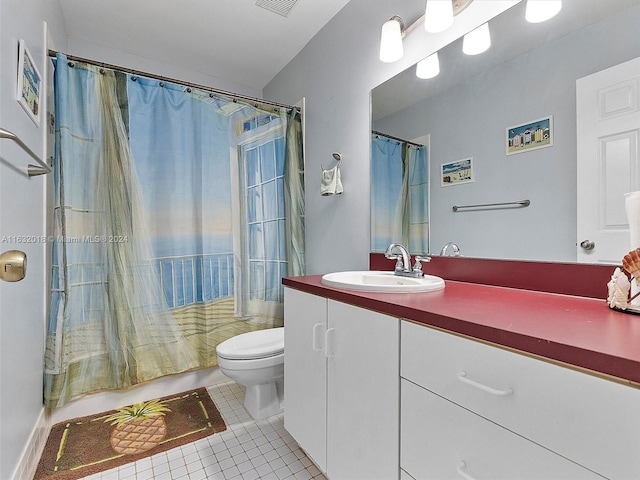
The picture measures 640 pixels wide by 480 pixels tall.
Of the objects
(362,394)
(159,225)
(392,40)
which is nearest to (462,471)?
(362,394)

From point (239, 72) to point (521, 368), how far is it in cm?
287

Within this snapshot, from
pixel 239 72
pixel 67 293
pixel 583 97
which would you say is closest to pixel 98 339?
pixel 67 293

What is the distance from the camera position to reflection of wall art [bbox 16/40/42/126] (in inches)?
48.8

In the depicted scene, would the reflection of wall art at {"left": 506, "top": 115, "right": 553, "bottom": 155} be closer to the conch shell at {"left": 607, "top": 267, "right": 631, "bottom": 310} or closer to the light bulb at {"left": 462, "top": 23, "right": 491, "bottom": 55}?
the light bulb at {"left": 462, "top": 23, "right": 491, "bottom": 55}

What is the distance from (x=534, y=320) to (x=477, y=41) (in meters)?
1.11

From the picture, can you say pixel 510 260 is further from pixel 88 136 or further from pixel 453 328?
pixel 88 136

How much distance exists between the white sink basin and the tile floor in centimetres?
85

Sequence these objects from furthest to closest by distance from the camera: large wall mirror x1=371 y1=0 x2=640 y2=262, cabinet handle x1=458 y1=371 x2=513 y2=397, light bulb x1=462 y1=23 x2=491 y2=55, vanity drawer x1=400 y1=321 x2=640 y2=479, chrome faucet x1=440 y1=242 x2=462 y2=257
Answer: chrome faucet x1=440 y1=242 x2=462 y2=257 → light bulb x1=462 y1=23 x2=491 y2=55 → large wall mirror x1=371 y1=0 x2=640 y2=262 → cabinet handle x1=458 y1=371 x2=513 y2=397 → vanity drawer x1=400 y1=321 x2=640 y2=479

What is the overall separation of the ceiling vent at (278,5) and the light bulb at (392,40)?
2.35 ft

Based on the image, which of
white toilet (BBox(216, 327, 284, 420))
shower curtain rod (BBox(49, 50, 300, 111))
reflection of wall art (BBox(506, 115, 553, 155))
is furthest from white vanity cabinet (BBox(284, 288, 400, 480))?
shower curtain rod (BBox(49, 50, 300, 111))

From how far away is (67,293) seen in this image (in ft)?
5.52

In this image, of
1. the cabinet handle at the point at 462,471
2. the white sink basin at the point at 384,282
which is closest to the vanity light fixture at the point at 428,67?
the white sink basin at the point at 384,282

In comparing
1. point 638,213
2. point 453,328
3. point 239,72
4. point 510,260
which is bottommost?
point 453,328

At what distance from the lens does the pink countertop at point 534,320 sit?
0.53 m
